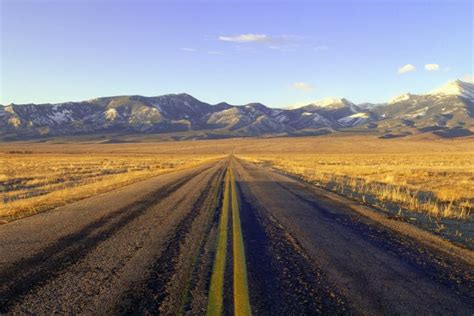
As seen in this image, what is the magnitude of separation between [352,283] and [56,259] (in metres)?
4.71

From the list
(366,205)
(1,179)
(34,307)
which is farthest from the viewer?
(1,179)

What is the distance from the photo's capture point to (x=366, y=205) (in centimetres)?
1391

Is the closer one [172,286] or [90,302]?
[90,302]

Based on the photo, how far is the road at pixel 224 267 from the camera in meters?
4.67

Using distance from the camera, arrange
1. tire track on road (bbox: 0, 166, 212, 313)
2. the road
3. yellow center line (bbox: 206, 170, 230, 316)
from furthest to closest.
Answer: tire track on road (bbox: 0, 166, 212, 313) → the road → yellow center line (bbox: 206, 170, 230, 316)

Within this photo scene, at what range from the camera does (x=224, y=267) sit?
6.04 meters

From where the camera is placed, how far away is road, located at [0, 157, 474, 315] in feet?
15.3

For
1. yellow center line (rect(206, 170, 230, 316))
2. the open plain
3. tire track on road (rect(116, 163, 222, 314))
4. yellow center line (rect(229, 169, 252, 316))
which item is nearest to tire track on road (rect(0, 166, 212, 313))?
the open plain

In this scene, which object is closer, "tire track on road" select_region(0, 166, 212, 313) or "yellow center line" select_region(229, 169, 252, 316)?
"yellow center line" select_region(229, 169, 252, 316)

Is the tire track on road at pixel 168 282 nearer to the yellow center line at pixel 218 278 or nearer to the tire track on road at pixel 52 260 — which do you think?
the yellow center line at pixel 218 278

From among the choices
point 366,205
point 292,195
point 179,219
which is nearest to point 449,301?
point 179,219

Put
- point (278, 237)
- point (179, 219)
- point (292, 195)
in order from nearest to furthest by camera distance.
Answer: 1. point (278, 237)
2. point (179, 219)
3. point (292, 195)

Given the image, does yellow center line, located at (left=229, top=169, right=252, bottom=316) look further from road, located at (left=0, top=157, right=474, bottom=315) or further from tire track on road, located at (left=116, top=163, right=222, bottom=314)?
tire track on road, located at (left=116, top=163, right=222, bottom=314)

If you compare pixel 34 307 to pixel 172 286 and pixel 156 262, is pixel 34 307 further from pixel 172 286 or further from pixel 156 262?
pixel 156 262
